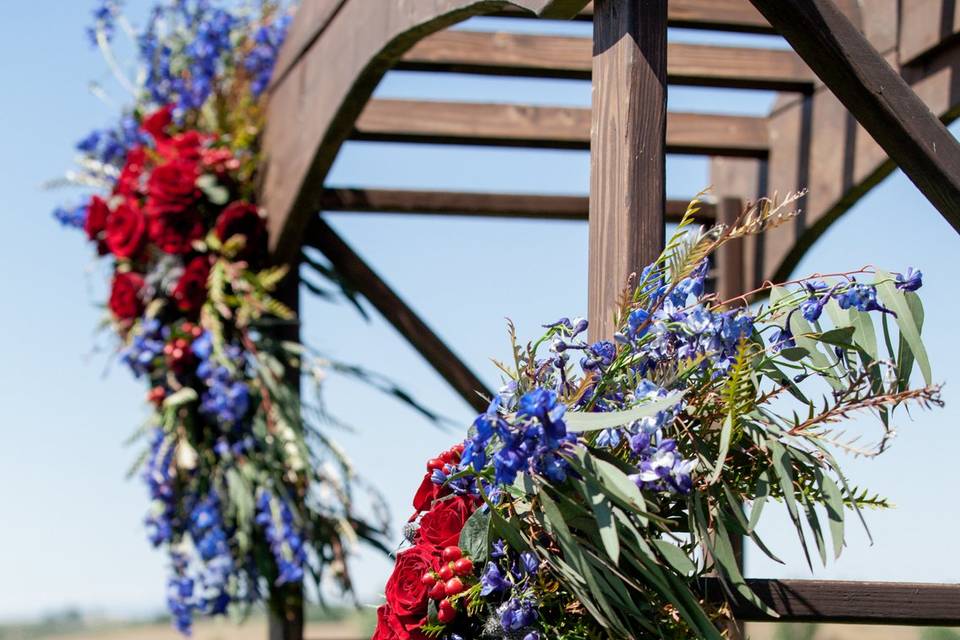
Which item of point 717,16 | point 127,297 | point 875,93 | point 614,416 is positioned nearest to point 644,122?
point 875,93

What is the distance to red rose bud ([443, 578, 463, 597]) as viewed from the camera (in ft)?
4.04

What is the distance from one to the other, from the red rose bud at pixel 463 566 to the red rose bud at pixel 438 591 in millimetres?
22

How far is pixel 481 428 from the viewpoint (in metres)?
1.11

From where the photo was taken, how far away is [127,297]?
10.6 ft

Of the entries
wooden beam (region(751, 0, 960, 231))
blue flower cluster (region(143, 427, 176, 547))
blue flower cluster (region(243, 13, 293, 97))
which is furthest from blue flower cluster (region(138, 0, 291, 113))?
wooden beam (region(751, 0, 960, 231))

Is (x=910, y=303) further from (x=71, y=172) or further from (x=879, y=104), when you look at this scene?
(x=71, y=172)

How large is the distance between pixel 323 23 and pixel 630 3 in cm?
145

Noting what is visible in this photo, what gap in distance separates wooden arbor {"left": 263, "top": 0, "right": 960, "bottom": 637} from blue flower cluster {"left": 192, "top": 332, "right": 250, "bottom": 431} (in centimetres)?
29

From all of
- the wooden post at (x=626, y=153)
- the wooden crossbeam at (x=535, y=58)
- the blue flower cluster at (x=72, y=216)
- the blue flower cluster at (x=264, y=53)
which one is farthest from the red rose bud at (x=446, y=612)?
the blue flower cluster at (x=72, y=216)

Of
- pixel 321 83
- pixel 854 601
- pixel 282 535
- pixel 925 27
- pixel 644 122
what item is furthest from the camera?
pixel 282 535

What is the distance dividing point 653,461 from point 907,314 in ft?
1.09

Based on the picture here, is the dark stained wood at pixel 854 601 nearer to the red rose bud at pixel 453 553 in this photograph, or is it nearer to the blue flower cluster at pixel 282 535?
the red rose bud at pixel 453 553

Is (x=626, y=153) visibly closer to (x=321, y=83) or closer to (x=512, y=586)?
(x=512, y=586)

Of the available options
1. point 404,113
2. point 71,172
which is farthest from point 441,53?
point 71,172
